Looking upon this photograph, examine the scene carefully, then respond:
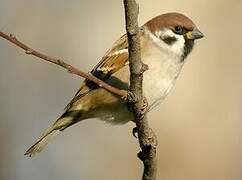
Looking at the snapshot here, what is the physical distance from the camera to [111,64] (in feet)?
11.8

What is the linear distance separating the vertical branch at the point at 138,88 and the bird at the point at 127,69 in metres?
0.40

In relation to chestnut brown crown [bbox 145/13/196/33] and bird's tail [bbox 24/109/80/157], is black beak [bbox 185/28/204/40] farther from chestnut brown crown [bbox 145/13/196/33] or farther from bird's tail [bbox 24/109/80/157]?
bird's tail [bbox 24/109/80/157]

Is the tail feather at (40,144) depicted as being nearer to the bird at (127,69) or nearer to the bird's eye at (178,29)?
the bird at (127,69)

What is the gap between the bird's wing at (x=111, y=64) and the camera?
3572 mm

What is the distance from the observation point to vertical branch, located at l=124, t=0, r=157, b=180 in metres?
2.61

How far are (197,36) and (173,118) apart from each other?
1509 mm

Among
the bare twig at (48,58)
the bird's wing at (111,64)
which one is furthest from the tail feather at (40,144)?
the bare twig at (48,58)

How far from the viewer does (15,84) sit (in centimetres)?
513

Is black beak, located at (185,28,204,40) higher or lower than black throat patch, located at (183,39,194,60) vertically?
higher

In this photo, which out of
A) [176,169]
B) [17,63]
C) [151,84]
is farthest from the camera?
[17,63]

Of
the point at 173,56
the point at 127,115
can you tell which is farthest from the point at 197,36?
the point at 127,115

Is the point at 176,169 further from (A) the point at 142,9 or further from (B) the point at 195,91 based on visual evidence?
(A) the point at 142,9

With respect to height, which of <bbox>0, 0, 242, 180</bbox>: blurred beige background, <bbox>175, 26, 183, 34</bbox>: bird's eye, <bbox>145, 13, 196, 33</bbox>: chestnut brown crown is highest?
<bbox>145, 13, 196, 33</bbox>: chestnut brown crown

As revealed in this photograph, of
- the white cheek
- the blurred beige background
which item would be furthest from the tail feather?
the blurred beige background
